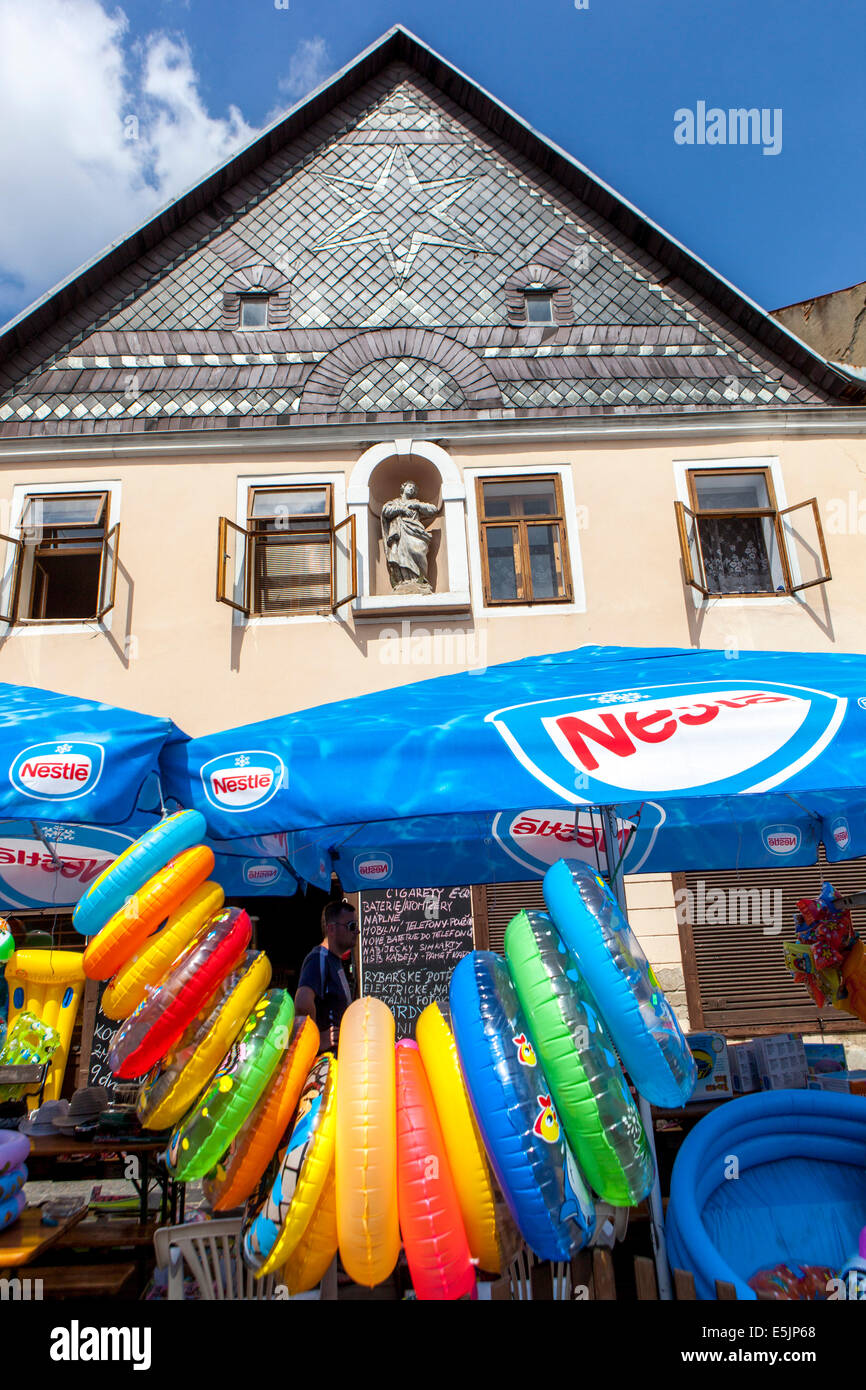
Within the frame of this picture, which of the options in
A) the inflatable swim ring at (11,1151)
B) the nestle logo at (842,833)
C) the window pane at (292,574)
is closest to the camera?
the inflatable swim ring at (11,1151)

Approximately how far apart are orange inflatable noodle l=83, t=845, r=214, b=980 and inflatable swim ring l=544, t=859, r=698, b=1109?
61.6 inches

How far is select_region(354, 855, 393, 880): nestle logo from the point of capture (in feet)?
17.5

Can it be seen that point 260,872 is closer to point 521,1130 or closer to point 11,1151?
point 11,1151

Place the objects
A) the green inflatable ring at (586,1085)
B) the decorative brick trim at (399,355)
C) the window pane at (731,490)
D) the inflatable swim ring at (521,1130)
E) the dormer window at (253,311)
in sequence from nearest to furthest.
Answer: the inflatable swim ring at (521,1130), the green inflatable ring at (586,1085), the window pane at (731,490), the decorative brick trim at (399,355), the dormer window at (253,311)

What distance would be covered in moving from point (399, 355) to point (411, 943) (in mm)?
7167

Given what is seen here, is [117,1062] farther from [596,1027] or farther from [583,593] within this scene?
[583,593]

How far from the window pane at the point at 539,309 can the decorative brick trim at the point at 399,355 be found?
1103 mm

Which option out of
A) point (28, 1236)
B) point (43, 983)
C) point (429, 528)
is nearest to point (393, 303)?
point (429, 528)

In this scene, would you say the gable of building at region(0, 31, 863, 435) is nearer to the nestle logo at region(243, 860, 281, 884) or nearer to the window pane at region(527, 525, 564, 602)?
the window pane at region(527, 525, 564, 602)

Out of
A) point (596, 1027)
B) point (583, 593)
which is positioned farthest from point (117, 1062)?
point (583, 593)

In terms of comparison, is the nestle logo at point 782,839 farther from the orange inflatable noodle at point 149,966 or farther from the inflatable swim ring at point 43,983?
the inflatable swim ring at point 43,983

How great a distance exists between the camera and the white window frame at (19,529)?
29.7 feet

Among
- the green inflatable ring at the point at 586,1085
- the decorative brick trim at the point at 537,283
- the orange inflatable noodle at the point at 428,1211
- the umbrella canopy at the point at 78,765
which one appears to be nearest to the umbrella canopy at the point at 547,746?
Result: the umbrella canopy at the point at 78,765

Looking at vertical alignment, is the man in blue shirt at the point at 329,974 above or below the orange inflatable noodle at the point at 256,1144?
above
